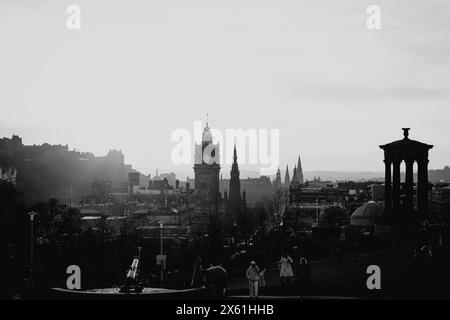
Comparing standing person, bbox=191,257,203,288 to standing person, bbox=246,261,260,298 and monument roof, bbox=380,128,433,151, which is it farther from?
monument roof, bbox=380,128,433,151

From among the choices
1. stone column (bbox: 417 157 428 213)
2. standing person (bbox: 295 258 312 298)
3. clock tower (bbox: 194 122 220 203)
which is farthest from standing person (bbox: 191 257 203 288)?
clock tower (bbox: 194 122 220 203)

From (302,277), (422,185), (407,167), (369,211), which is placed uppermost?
(407,167)

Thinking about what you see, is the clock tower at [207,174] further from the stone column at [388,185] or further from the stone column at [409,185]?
the stone column at [388,185]

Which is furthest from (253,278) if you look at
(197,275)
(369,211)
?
(369,211)

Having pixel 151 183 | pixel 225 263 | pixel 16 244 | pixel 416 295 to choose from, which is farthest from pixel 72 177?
pixel 416 295

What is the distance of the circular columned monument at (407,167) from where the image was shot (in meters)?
35.4

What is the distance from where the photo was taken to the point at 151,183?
14100 cm

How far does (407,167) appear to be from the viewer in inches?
1426

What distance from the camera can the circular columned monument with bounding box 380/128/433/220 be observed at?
3541 centimetres

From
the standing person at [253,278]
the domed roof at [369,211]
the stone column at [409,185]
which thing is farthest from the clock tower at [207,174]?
the standing person at [253,278]

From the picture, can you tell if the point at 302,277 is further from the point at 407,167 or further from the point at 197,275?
the point at 407,167
